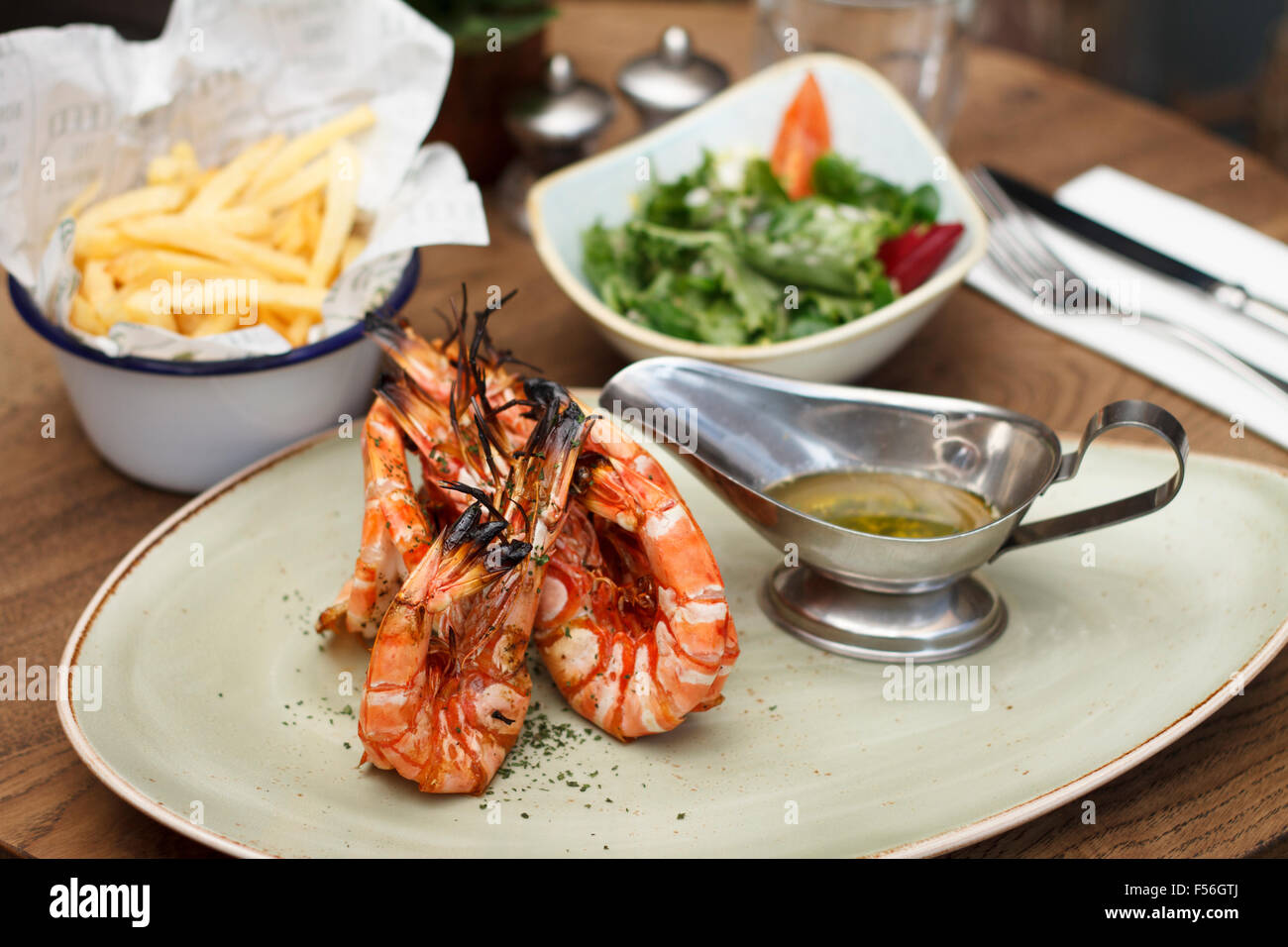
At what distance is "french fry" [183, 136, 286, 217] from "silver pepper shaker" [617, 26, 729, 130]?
2.47 ft

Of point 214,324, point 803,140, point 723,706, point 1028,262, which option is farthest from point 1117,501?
point 214,324

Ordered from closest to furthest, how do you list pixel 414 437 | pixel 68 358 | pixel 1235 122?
1. pixel 414 437
2. pixel 68 358
3. pixel 1235 122

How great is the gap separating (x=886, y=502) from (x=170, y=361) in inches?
37.0

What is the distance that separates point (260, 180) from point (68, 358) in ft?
1.27

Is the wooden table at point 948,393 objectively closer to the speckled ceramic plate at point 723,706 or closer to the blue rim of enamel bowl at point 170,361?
the speckled ceramic plate at point 723,706

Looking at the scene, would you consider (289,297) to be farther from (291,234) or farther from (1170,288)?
(1170,288)

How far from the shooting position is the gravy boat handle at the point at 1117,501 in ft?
4.32

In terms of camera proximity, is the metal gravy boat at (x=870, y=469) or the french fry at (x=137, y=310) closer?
the metal gravy boat at (x=870, y=469)

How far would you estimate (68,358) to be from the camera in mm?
1592

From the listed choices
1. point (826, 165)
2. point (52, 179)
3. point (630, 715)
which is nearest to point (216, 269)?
point (52, 179)

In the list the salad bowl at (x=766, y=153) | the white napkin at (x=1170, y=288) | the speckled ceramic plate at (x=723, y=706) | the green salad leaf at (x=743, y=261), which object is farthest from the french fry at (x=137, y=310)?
the white napkin at (x=1170, y=288)

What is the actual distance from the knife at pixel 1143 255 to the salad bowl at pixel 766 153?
24cm

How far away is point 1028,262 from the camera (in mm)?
2143

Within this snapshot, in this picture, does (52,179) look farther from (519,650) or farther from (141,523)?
(519,650)
